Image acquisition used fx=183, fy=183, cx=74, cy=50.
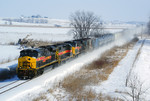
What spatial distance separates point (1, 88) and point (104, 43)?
34.3 m

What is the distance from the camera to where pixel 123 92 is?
14.8 metres

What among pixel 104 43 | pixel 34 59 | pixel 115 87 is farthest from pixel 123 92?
pixel 104 43

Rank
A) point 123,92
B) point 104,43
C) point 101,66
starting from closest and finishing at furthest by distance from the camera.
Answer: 1. point 123,92
2. point 101,66
3. point 104,43

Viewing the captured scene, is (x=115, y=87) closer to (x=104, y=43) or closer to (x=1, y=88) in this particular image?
(x=1, y=88)

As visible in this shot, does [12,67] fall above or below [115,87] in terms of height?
above

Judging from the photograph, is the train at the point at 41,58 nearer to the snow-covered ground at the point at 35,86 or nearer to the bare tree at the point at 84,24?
the snow-covered ground at the point at 35,86

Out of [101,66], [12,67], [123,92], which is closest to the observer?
[123,92]

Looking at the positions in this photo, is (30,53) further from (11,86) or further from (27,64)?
(11,86)

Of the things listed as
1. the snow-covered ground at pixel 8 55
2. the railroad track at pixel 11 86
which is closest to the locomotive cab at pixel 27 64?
the railroad track at pixel 11 86

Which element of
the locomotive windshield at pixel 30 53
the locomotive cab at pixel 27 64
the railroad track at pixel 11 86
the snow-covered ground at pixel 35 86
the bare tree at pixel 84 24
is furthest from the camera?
the bare tree at pixel 84 24

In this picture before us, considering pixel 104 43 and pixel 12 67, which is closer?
pixel 12 67

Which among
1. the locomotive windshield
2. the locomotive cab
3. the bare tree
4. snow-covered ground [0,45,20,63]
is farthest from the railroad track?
the bare tree

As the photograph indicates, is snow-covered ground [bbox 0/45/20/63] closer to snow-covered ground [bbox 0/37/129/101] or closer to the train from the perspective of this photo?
the train

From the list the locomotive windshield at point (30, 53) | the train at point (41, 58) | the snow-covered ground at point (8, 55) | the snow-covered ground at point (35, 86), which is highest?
the locomotive windshield at point (30, 53)
